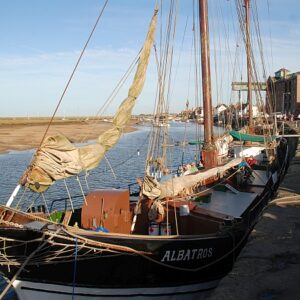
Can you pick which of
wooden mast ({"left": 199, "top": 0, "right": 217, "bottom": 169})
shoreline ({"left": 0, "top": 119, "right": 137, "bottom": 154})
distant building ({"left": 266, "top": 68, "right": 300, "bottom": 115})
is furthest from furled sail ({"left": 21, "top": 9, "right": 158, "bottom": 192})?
distant building ({"left": 266, "top": 68, "right": 300, "bottom": 115})

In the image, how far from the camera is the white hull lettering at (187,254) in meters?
9.39

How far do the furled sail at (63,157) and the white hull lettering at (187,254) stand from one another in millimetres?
2590

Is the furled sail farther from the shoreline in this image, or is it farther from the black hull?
the shoreline

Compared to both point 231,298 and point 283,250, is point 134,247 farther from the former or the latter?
point 283,250

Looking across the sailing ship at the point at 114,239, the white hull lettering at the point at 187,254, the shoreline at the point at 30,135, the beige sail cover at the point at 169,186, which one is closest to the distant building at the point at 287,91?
the shoreline at the point at 30,135

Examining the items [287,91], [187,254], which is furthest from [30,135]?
[187,254]

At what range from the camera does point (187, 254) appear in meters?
9.60

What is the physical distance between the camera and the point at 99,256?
8930 millimetres

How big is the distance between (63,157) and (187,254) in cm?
355

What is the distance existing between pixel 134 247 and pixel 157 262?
73 cm

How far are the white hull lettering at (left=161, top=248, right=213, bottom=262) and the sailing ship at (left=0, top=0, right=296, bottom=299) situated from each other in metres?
0.03

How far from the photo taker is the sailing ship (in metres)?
8.51

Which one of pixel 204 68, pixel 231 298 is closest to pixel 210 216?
pixel 231 298

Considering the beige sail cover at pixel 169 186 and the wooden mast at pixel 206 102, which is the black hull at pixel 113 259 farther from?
the wooden mast at pixel 206 102
